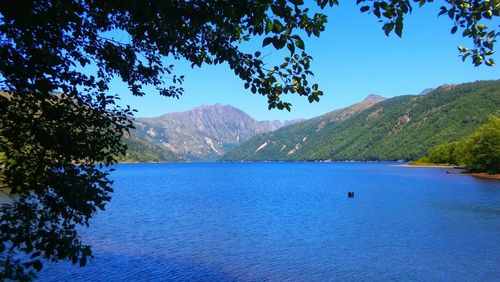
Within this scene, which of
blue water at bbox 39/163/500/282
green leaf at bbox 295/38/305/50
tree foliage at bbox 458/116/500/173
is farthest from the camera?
tree foliage at bbox 458/116/500/173

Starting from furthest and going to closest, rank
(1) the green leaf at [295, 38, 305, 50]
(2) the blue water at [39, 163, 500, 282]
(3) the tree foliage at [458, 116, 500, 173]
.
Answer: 1. (3) the tree foliage at [458, 116, 500, 173]
2. (2) the blue water at [39, 163, 500, 282]
3. (1) the green leaf at [295, 38, 305, 50]

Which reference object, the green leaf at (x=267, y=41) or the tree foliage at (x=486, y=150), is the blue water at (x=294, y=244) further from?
the tree foliage at (x=486, y=150)

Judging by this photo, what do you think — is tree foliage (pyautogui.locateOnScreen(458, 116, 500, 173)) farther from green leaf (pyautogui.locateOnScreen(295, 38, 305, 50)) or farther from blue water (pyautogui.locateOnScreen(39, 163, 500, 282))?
green leaf (pyautogui.locateOnScreen(295, 38, 305, 50))

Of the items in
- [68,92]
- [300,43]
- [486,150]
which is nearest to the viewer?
[300,43]

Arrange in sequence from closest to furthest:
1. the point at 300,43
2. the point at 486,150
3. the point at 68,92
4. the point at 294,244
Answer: the point at 300,43 → the point at 68,92 → the point at 294,244 → the point at 486,150

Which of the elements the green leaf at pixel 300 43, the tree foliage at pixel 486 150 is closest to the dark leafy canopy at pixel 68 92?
the green leaf at pixel 300 43

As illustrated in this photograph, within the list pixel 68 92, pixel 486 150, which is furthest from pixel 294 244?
pixel 486 150

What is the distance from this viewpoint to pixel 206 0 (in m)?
6.23

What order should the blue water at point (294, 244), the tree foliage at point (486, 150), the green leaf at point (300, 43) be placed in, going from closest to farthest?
the green leaf at point (300, 43) < the blue water at point (294, 244) < the tree foliage at point (486, 150)

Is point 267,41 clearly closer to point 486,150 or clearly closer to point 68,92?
point 68,92

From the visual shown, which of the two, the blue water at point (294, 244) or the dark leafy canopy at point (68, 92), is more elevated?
the dark leafy canopy at point (68, 92)


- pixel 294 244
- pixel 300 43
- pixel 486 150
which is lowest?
pixel 294 244

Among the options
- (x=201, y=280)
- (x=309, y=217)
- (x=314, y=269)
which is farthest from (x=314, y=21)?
(x=309, y=217)

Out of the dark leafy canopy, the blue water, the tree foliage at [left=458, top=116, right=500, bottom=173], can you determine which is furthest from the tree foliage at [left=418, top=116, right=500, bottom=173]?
the dark leafy canopy
